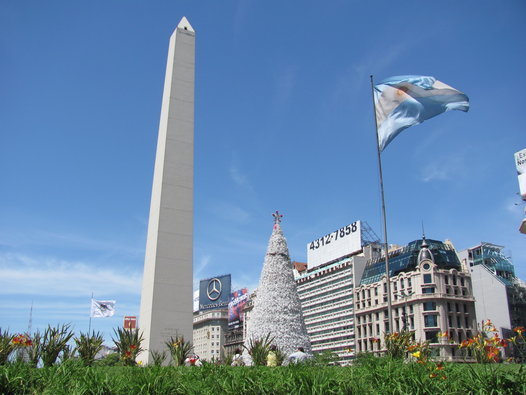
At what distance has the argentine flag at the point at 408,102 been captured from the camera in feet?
66.7

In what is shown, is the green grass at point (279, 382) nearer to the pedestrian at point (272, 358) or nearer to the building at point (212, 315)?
the pedestrian at point (272, 358)

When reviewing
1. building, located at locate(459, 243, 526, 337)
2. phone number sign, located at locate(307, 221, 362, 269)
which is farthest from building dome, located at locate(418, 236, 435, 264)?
phone number sign, located at locate(307, 221, 362, 269)

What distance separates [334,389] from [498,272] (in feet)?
276

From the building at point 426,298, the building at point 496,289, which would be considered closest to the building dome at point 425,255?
the building at point 426,298

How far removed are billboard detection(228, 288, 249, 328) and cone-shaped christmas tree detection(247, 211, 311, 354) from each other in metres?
95.6

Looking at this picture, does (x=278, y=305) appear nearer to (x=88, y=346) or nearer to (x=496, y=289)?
(x=88, y=346)

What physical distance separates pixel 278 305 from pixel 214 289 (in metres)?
102

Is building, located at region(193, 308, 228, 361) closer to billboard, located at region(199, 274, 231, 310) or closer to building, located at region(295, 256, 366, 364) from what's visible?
billboard, located at region(199, 274, 231, 310)

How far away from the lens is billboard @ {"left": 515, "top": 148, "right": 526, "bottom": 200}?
62.1 m

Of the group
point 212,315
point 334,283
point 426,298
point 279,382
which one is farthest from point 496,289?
point 212,315

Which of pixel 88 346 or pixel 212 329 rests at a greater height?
pixel 212 329

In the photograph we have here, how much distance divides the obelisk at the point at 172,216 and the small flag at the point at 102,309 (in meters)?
44.3

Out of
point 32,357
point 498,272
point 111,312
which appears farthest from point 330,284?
point 32,357

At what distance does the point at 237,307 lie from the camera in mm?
127812
